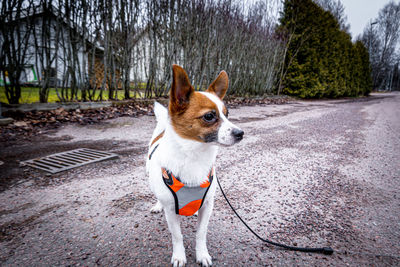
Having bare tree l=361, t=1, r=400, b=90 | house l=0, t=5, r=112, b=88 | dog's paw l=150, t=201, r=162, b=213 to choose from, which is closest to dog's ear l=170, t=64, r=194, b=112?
dog's paw l=150, t=201, r=162, b=213

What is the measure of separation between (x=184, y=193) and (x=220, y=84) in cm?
111

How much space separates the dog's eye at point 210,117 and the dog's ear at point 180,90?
20 cm

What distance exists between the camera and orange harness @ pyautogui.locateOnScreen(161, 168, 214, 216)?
5.26 ft

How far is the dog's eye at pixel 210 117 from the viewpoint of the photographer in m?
1.69

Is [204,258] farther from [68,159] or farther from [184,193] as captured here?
A: [68,159]

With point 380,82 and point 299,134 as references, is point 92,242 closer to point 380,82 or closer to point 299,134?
point 299,134

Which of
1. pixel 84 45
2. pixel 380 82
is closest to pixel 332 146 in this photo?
pixel 84 45

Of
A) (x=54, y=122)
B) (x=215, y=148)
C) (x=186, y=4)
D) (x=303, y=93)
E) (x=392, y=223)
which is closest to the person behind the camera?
(x=215, y=148)

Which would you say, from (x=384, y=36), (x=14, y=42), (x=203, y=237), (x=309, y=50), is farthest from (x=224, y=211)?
(x=384, y=36)

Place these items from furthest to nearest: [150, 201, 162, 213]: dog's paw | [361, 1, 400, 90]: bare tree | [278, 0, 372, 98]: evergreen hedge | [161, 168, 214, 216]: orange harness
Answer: [361, 1, 400, 90]: bare tree → [278, 0, 372, 98]: evergreen hedge → [150, 201, 162, 213]: dog's paw → [161, 168, 214, 216]: orange harness

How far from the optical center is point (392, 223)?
220cm

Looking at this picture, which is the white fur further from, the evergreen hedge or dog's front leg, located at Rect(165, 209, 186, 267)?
the evergreen hedge

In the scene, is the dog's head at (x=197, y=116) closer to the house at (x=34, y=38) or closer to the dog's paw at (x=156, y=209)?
the dog's paw at (x=156, y=209)

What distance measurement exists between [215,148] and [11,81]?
264 inches
